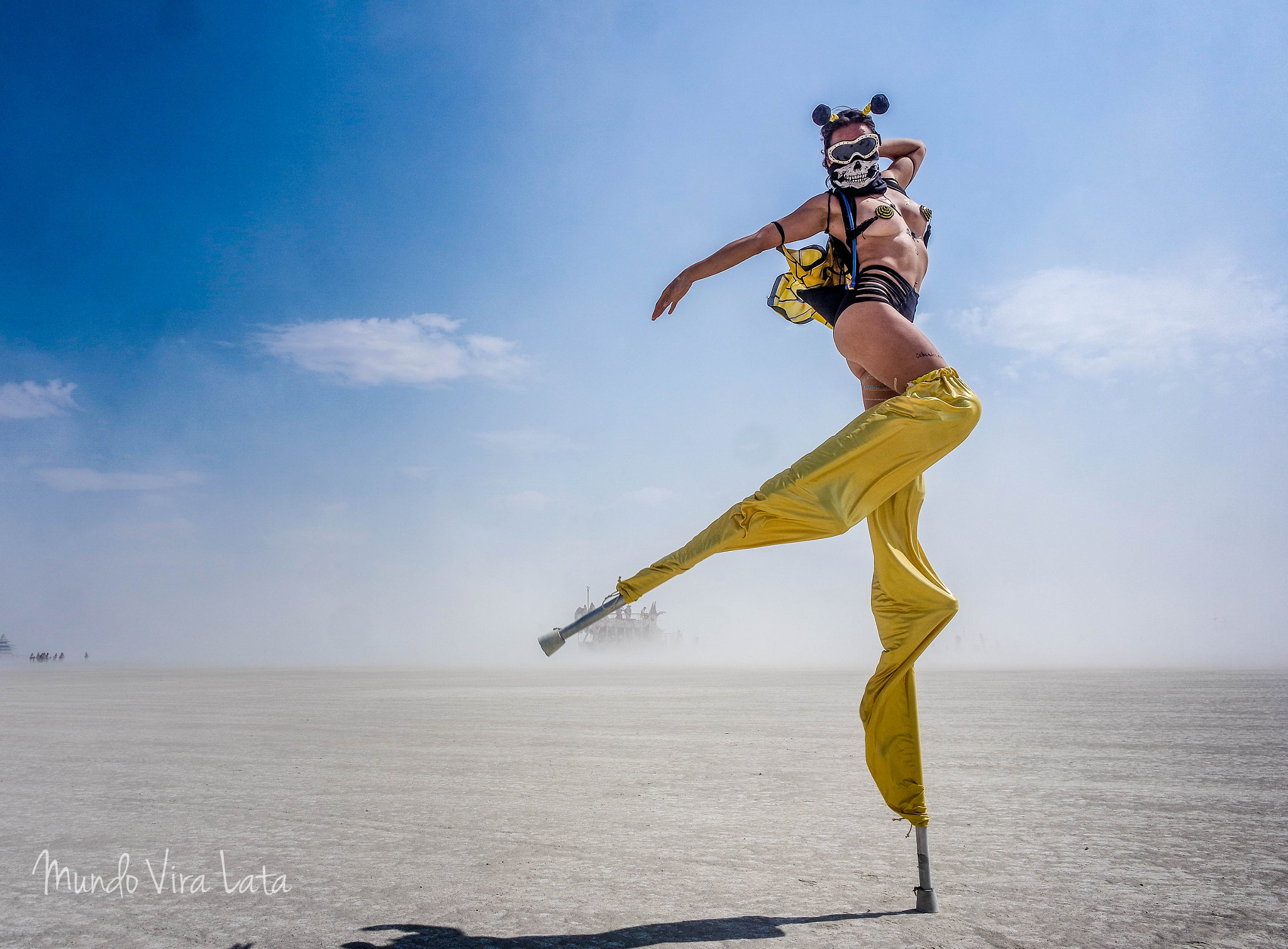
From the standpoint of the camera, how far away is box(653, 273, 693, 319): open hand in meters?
2.90

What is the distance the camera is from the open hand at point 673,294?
9.53 feet

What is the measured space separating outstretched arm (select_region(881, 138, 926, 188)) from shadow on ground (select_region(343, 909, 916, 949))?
126 inches

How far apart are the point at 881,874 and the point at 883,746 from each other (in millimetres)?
627

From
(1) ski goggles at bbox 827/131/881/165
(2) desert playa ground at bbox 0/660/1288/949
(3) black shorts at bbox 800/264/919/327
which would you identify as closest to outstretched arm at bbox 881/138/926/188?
(1) ski goggles at bbox 827/131/881/165

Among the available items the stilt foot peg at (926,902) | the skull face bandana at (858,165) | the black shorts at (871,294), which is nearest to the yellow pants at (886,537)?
the stilt foot peg at (926,902)

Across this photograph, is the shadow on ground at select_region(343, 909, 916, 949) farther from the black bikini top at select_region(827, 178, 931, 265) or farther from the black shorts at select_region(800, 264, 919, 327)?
the black bikini top at select_region(827, 178, 931, 265)

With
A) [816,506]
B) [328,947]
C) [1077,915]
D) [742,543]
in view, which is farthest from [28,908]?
[1077,915]

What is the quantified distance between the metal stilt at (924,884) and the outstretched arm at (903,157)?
9.49 feet

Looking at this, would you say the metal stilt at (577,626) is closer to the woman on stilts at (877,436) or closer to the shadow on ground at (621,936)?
the woman on stilts at (877,436)

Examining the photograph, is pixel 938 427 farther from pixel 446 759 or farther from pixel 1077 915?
pixel 446 759

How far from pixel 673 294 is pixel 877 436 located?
3.20 ft

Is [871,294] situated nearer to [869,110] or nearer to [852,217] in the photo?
[852,217]

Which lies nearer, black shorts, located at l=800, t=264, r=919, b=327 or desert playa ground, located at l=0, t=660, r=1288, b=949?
desert playa ground, located at l=0, t=660, r=1288, b=949

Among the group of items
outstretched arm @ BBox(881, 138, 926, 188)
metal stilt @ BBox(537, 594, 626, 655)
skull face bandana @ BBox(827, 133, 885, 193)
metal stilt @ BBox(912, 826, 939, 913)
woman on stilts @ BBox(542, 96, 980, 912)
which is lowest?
metal stilt @ BBox(912, 826, 939, 913)
